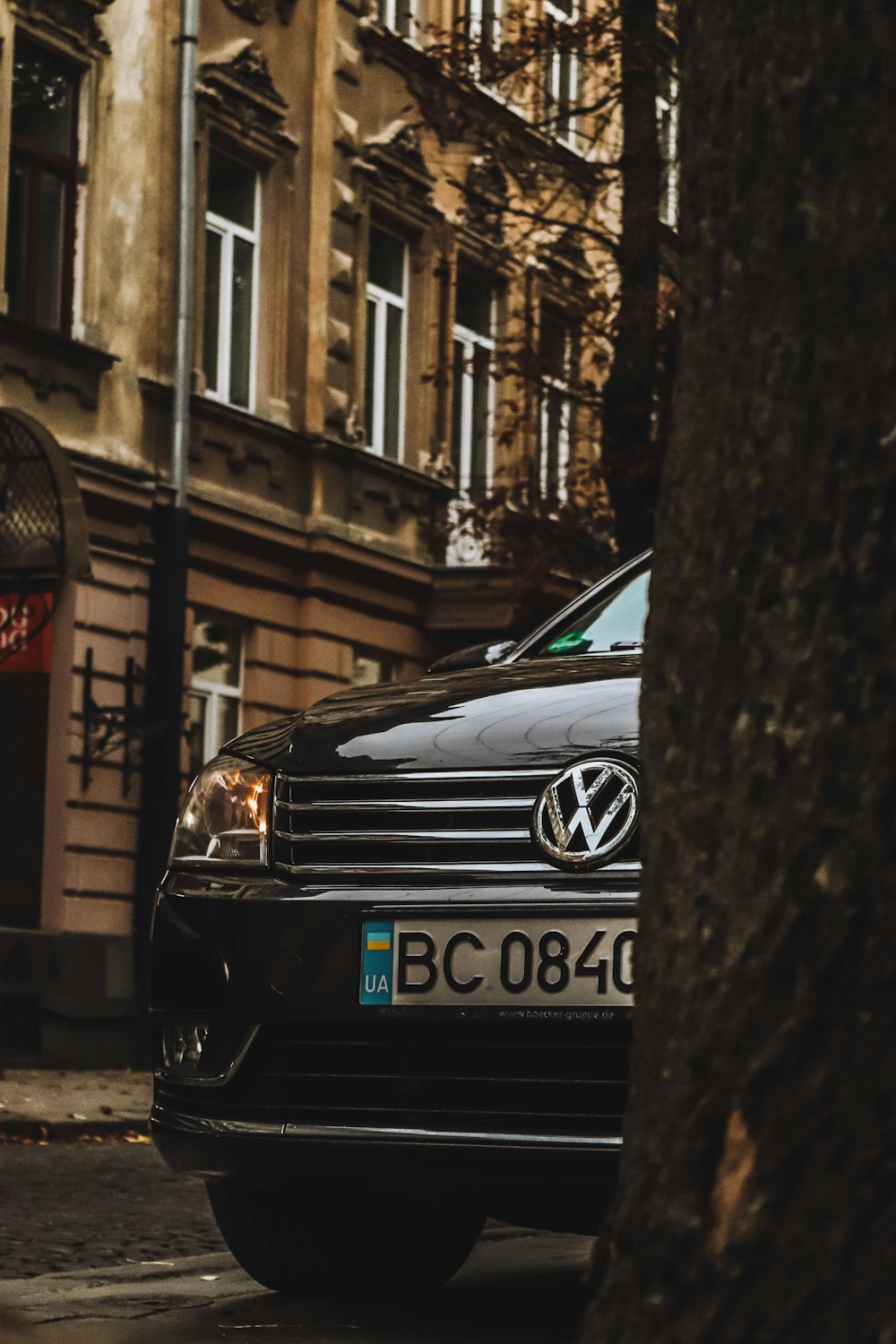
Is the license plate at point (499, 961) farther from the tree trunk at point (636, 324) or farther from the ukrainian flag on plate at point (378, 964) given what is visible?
the tree trunk at point (636, 324)

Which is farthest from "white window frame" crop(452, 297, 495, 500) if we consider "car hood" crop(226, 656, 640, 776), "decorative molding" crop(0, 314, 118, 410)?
"car hood" crop(226, 656, 640, 776)

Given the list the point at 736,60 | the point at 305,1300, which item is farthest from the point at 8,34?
the point at 736,60

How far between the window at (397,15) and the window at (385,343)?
173 cm

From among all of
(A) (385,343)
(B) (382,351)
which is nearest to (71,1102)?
(B) (382,351)

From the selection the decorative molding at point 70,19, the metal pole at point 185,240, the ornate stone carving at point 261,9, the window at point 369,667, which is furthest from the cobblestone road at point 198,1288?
the window at point 369,667

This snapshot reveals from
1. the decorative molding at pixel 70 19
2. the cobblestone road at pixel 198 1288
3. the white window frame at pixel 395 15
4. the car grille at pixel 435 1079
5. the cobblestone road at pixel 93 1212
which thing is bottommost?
the cobblestone road at pixel 93 1212

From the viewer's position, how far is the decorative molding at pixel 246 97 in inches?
779

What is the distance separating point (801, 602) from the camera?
7.80 ft

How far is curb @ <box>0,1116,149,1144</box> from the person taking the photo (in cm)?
1159

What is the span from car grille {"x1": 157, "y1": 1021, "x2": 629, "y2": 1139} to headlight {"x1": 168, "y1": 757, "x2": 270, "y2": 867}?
361 millimetres

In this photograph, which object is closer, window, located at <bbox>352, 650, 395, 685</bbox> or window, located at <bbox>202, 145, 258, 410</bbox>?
window, located at <bbox>202, 145, 258, 410</bbox>

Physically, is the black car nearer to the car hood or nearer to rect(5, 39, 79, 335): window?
the car hood

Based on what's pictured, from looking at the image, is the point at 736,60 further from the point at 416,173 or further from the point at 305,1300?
the point at 416,173

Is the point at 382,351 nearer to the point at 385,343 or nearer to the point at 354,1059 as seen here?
the point at 385,343
